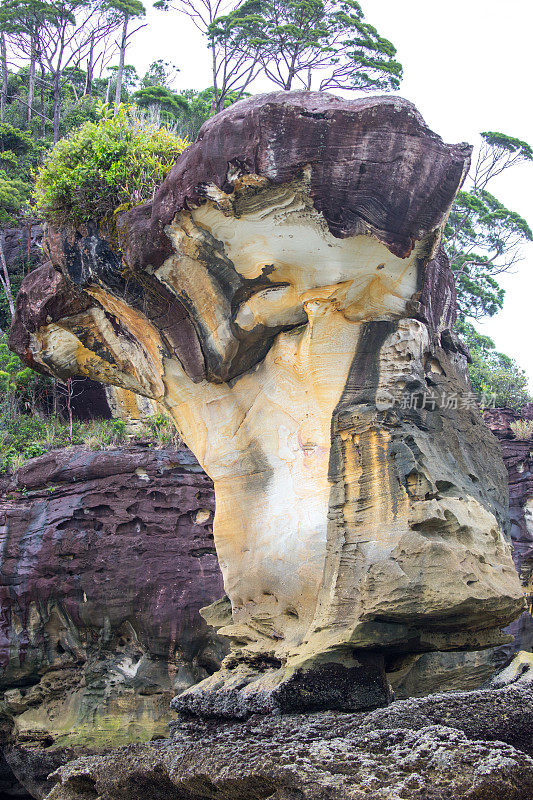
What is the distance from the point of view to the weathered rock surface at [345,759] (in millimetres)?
3924

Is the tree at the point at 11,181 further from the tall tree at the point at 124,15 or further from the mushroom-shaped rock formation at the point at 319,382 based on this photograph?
the mushroom-shaped rock formation at the point at 319,382

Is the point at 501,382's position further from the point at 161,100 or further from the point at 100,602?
the point at 161,100

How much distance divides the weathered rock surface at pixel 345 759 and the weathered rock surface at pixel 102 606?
4639mm

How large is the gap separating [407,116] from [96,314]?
11.5ft

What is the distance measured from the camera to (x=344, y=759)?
4.36 m

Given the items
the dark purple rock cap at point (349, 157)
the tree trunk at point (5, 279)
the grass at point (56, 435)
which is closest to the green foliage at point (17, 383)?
the grass at point (56, 435)

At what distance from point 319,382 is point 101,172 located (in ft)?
8.65

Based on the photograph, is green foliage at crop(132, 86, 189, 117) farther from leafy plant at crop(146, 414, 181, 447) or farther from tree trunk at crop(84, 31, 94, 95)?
leafy plant at crop(146, 414, 181, 447)

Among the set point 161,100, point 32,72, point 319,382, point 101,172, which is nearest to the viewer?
point 319,382

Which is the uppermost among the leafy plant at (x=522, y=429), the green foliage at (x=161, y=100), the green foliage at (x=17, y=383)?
the green foliage at (x=161, y=100)

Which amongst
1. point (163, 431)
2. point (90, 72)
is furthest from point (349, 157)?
A: point (90, 72)

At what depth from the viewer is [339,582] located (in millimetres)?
5707

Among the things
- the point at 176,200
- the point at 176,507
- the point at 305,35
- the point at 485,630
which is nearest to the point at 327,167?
the point at 176,200

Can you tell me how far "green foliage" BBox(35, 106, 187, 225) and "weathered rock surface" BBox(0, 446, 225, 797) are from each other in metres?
5.04
